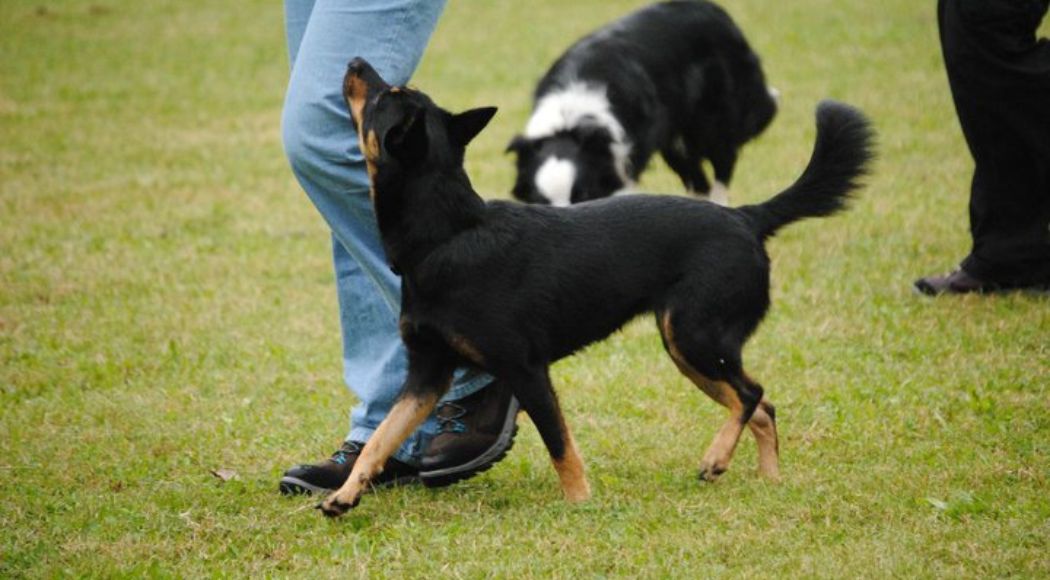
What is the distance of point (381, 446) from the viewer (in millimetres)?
3873

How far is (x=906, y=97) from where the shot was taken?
11.2 meters

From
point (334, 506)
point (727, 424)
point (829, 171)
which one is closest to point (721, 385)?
Answer: point (727, 424)

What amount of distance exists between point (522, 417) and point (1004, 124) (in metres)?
2.72

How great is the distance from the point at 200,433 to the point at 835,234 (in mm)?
4071

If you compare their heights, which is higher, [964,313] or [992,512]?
[992,512]

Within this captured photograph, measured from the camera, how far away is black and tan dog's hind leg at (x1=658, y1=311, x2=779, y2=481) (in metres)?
3.97

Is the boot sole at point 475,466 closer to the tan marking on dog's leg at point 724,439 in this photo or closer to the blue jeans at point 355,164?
the blue jeans at point 355,164

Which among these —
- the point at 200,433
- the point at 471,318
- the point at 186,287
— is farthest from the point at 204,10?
the point at 471,318

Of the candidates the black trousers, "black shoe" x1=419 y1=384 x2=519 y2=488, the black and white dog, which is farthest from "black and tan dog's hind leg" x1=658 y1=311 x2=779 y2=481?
the black and white dog

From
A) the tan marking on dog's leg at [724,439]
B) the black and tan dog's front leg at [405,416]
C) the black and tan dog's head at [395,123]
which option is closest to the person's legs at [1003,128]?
the tan marking on dog's leg at [724,439]

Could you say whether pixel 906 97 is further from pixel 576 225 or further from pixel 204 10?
pixel 204 10

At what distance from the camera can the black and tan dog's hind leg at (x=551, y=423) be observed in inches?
150

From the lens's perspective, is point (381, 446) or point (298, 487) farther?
point (298, 487)

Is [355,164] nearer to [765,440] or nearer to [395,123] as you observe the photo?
[395,123]
